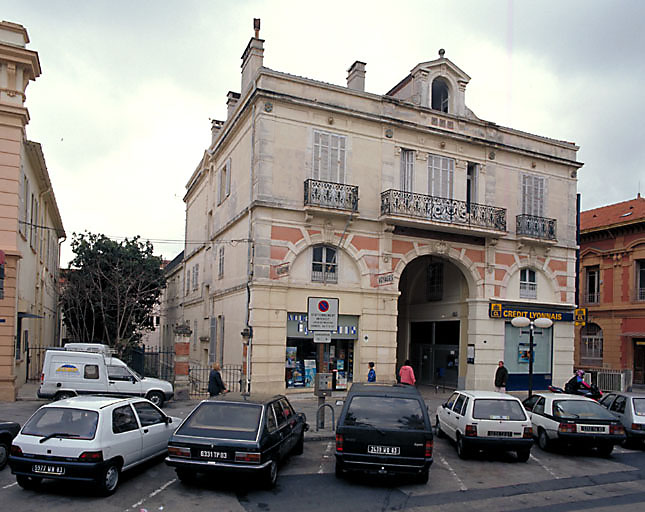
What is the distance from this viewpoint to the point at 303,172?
Result: 2142cm

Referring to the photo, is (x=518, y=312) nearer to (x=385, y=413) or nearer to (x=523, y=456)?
(x=523, y=456)

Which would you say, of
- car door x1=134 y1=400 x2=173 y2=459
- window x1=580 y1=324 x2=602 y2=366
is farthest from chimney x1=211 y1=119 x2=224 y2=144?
window x1=580 y1=324 x2=602 y2=366

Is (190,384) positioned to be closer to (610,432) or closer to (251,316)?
(251,316)

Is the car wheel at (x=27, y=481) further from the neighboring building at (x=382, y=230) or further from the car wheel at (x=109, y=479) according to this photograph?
the neighboring building at (x=382, y=230)

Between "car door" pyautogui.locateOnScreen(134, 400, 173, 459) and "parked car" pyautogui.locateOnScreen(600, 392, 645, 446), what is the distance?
11.0 meters

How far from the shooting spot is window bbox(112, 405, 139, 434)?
31.0ft

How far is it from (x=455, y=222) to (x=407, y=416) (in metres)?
14.2

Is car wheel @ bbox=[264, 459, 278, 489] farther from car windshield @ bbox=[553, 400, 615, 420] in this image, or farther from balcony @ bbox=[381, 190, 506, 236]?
balcony @ bbox=[381, 190, 506, 236]

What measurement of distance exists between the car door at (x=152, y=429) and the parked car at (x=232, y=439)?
2.90 ft

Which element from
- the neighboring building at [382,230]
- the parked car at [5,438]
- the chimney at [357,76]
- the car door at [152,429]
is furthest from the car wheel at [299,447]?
the chimney at [357,76]

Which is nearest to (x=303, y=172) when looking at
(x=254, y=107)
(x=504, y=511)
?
(x=254, y=107)

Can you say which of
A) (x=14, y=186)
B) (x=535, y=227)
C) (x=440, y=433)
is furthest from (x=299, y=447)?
(x=535, y=227)

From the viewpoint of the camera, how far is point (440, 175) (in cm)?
2403

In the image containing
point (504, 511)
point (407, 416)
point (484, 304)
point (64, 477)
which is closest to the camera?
point (64, 477)
